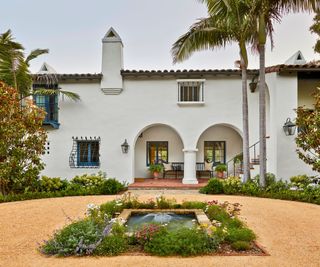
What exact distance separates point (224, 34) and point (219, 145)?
6661 mm

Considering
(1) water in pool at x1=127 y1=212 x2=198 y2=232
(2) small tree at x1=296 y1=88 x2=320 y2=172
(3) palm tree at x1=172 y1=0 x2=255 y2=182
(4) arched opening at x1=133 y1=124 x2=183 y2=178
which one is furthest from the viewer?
(4) arched opening at x1=133 y1=124 x2=183 y2=178

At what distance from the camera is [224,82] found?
44.1 ft

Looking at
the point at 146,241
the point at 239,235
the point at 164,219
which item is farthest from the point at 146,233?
the point at 239,235

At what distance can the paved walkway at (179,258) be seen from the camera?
446 centimetres

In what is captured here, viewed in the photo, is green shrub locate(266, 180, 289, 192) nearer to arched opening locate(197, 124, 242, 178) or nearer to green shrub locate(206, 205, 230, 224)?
green shrub locate(206, 205, 230, 224)

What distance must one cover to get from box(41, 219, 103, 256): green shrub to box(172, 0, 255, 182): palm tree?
798 centimetres

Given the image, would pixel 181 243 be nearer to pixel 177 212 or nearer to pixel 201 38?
pixel 177 212

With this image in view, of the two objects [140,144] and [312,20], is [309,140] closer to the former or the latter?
[140,144]

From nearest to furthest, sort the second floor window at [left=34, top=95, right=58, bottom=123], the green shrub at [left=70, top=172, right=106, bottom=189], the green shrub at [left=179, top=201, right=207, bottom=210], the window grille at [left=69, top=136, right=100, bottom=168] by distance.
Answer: the green shrub at [left=179, top=201, right=207, bottom=210] < the green shrub at [left=70, top=172, right=106, bottom=189] < the window grille at [left=69, top=136, right=100, bottom=168] < the second floor window at [left=34, top=95, right=58, bottom=123]

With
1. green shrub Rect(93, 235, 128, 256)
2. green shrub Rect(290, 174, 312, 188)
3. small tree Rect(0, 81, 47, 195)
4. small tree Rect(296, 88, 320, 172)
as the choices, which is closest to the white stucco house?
green shrub Rect(290, 174, 312, 188)

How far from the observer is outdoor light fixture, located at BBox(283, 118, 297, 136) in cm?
1164

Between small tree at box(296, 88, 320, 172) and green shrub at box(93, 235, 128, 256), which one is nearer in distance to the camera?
green shrub at box(93, 235, 128, 256)

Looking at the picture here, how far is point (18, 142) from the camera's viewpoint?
10.1m

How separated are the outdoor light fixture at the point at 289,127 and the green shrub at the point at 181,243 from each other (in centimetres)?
855
